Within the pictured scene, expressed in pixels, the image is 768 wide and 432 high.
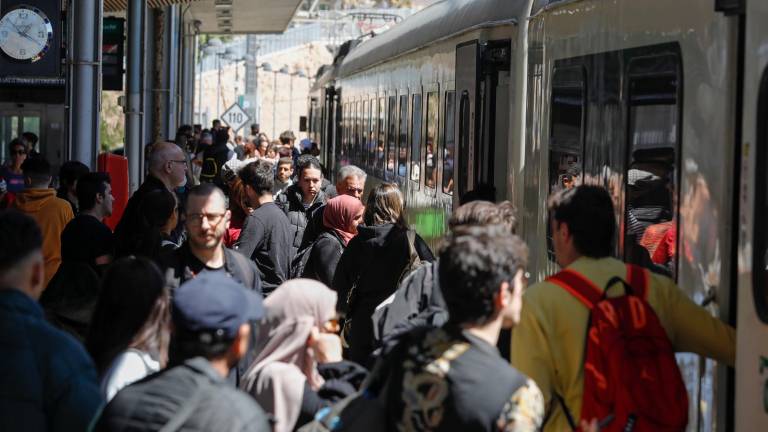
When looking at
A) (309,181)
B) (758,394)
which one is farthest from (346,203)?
(758,394)

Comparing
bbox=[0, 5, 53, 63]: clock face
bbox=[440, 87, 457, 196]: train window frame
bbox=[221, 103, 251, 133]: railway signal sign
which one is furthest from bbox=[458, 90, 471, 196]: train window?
bbox=[221, 103, 251, 133]: railway signal sign

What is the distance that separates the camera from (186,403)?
153 inches

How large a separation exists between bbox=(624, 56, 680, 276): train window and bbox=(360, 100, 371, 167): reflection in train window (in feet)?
47.7

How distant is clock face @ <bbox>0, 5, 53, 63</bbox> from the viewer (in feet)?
41.3

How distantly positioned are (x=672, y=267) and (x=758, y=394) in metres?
1.14

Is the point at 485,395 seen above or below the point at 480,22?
below

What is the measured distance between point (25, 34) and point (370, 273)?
5.83 metres

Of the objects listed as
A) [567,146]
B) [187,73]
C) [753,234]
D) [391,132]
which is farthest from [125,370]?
[187,73]

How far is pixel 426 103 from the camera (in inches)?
585

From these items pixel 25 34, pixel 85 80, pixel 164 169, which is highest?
pixel 25 34

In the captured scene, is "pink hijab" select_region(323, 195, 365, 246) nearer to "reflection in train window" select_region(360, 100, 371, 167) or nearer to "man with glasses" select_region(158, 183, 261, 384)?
"man with glasses" select_region(158, 183, 261, 384)

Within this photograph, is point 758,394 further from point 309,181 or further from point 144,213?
point 309,181

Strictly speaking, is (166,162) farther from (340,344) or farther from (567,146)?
(340,344)

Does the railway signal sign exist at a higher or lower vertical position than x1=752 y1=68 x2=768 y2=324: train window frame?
higher
